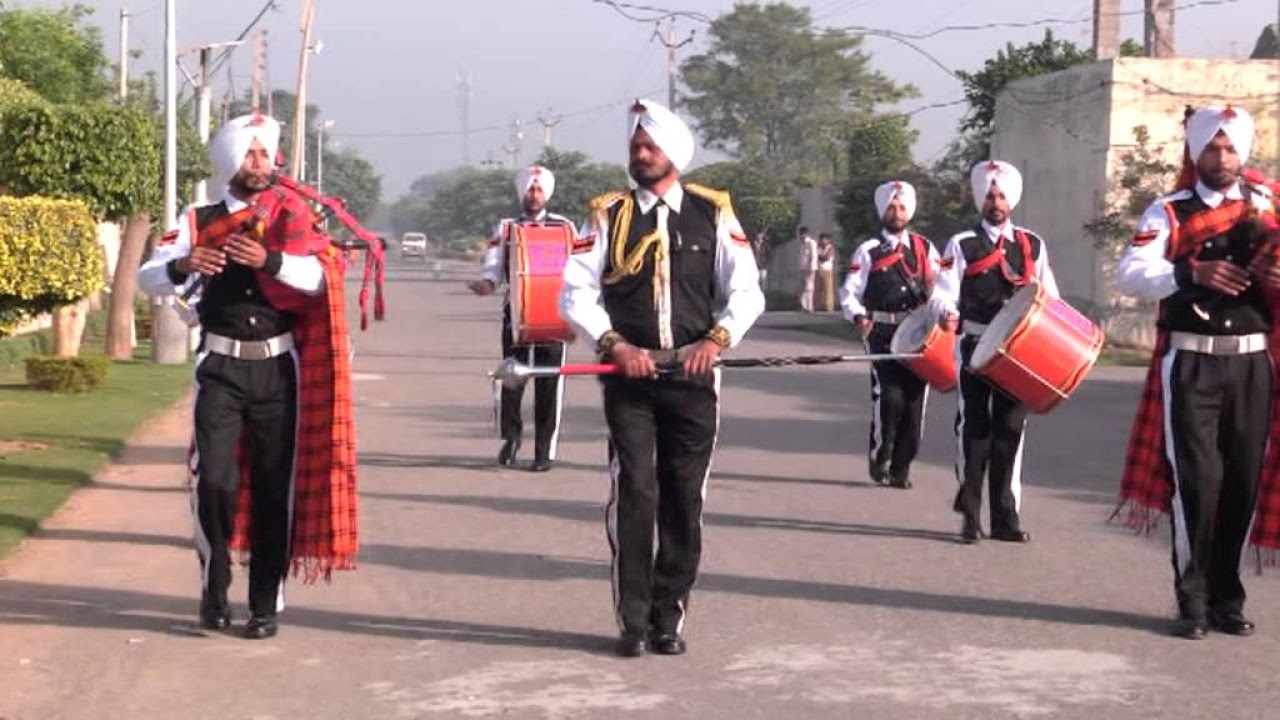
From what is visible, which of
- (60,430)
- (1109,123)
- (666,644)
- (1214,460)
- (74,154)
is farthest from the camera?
(1109,123)

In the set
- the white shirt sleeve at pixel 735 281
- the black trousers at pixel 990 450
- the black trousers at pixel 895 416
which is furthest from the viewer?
the black trousers at pixel 895 416

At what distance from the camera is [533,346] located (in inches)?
560

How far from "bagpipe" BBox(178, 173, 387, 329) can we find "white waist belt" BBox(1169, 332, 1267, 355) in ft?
10.3

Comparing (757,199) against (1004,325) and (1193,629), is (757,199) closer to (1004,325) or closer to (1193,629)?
(1004,325)

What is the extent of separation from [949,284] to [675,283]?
11.7 ft

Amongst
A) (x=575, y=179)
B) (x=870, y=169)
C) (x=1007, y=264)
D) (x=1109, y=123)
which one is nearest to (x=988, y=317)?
→ (x=1007, y=264)

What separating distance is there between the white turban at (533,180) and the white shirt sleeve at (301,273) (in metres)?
6.06

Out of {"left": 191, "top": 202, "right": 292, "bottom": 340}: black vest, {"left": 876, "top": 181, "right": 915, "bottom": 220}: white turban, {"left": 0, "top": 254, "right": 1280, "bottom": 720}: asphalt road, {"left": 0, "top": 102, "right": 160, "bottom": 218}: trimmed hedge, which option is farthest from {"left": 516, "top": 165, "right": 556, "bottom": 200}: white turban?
{"left": 0, "top": 102, "right": 160, "bottom": 218}: trimmed hedge

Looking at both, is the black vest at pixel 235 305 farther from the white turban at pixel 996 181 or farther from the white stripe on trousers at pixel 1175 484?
the white turban at pixel 996 181

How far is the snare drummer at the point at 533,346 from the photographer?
46.8ft

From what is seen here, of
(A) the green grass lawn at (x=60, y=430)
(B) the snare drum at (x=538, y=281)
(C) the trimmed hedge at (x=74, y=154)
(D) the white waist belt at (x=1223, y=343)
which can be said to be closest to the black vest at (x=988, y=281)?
(D) the white waist belt at (x=1223, y=343)

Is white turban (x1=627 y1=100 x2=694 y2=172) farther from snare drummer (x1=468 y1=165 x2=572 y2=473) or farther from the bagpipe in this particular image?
snare drummer (x1=468 y1=165 x2=572 y2=473)

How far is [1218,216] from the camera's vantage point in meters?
8.38

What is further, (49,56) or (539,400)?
(49,56)
